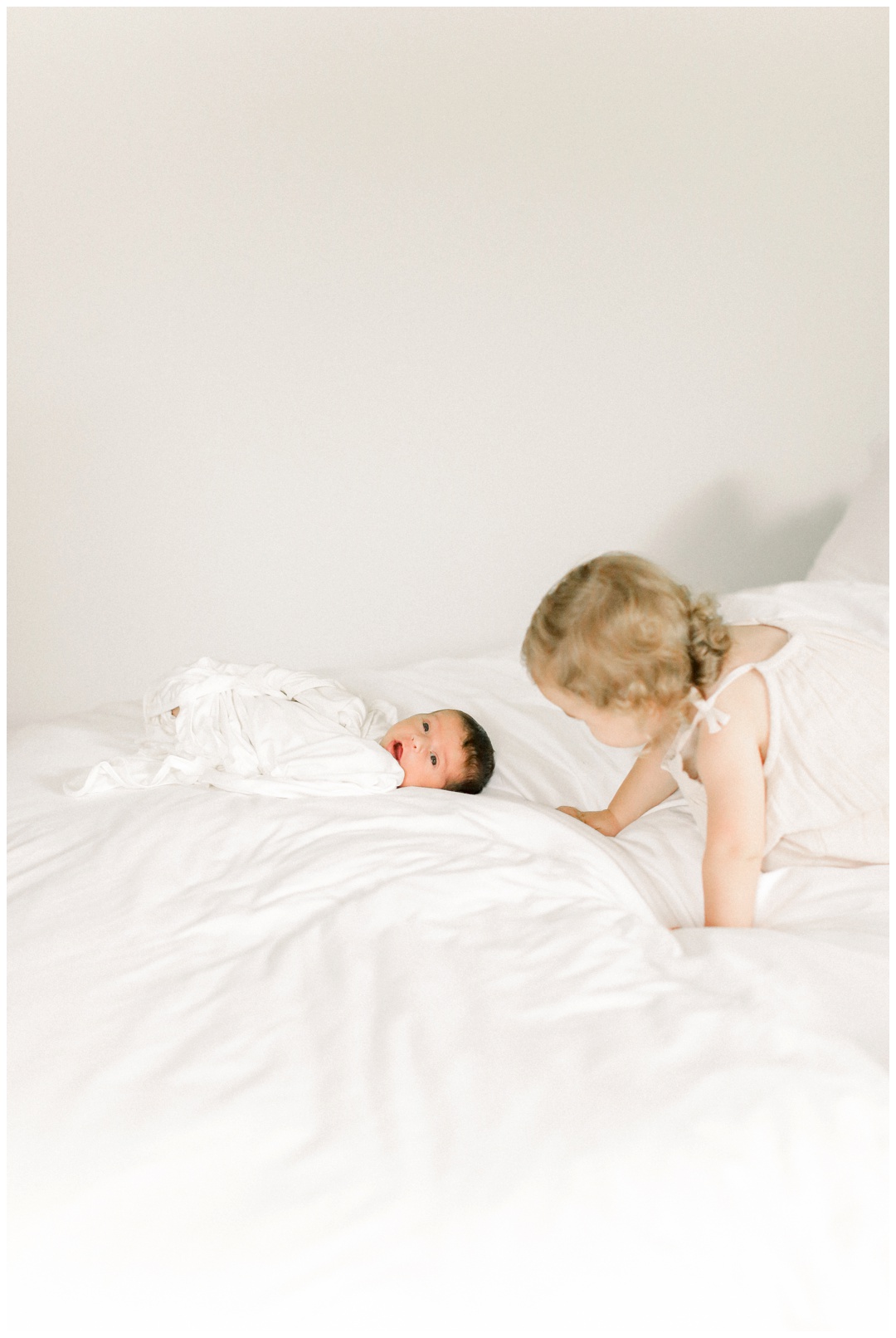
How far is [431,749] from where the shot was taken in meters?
1.52

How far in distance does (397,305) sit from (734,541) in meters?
1.08

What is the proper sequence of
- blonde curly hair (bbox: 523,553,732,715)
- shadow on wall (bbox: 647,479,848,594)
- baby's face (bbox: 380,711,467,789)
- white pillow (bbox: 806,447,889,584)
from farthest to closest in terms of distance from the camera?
shadow on wall (bbox: 647,479,848,594) → white pillow (bbox: 806,447,889,584) → baby's face (bbox: 380,711,467,789) → blonde curly hair (bbox: 523,553,732,715)

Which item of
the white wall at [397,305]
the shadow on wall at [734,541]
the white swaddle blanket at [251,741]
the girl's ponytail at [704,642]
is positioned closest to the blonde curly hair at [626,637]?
the girl's ponytail at [704,642]

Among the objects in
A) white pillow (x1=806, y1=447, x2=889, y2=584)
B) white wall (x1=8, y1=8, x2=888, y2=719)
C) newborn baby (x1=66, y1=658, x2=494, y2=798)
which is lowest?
newborn baby (x1=66, y1=658, x2=494, y2=798)

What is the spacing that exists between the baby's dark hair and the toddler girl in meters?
0.35

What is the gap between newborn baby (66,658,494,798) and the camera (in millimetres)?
1391

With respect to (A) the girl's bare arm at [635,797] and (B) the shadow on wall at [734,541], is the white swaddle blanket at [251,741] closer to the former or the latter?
(A) the girl's bare arm at [635,797]

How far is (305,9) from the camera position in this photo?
2162mm

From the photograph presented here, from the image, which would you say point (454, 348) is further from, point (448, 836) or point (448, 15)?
point (448, 836)

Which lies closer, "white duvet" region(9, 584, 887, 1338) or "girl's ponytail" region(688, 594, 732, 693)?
"white duvet" region(9, 584, 887, 1338)

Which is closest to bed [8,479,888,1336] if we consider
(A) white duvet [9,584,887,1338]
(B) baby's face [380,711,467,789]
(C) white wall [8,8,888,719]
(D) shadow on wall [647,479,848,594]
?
(A) white duvet [9,584,887,1338]

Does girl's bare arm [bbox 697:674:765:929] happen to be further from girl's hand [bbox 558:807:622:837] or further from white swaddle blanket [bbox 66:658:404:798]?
white swaddle blanket [bbox 66:658:404:798]

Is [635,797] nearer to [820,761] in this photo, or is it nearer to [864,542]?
[820,761]

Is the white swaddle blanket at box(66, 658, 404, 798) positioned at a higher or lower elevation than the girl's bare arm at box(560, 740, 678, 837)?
higher
